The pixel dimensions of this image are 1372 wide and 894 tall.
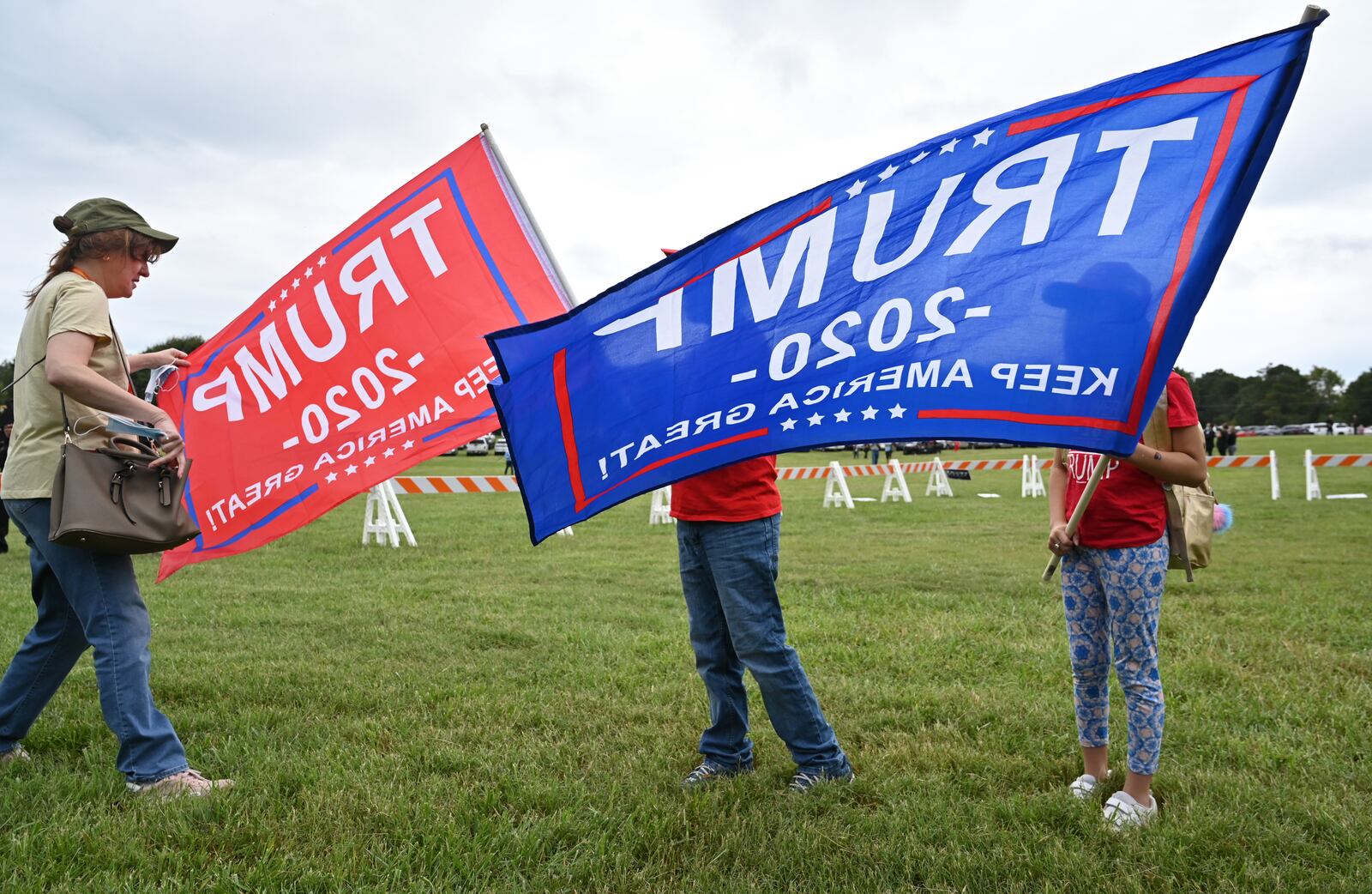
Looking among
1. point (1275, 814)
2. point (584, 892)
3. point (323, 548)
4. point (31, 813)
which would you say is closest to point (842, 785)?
point (584, 892)

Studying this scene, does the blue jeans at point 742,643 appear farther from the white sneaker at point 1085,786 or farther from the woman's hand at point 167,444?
the woman's hand at point 167,444

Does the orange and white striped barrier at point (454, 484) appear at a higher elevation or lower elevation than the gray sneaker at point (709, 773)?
higher

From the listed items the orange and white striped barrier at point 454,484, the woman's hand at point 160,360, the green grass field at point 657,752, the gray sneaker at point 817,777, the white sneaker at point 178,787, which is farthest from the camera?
the orange and white striped barrier at point 454,484

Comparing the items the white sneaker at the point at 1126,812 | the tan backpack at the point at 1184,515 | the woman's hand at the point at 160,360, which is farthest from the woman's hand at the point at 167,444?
the white sneaker at the point at 1126,812

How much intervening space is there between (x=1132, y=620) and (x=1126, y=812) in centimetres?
69

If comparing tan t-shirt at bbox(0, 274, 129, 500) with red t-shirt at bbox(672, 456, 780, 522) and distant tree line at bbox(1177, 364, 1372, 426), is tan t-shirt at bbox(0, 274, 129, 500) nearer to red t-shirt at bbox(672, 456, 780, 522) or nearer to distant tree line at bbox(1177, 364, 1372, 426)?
red t-shirt at bbox(672, 456, 780, 522)

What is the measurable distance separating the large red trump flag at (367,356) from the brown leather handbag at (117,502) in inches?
25.9

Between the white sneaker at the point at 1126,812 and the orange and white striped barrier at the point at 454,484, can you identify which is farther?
the orange and white striped barrier at the point at 454,484

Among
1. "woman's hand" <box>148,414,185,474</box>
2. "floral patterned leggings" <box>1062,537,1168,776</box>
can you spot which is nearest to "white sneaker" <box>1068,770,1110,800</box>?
"floral patterned leggings" <box>1062,537,1168,776</box>

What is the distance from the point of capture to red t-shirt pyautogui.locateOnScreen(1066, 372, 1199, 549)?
3326 millimetres

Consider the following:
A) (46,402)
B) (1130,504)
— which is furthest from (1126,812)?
(46,402)

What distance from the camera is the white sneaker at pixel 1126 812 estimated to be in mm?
3295

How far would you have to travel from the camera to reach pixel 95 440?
3625mm

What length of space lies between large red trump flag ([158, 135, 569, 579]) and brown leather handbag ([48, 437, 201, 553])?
659 mm
